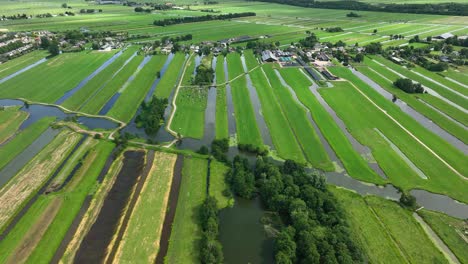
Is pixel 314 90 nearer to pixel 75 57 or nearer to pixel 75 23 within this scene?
pixel 75 57

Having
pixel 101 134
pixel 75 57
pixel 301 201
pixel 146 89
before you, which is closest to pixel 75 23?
pixel 75 57

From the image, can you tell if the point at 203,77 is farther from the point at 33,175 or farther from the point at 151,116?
the point at 33,175

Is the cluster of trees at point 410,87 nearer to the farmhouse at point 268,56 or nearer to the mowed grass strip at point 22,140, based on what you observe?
the farmhouse at point 268,56

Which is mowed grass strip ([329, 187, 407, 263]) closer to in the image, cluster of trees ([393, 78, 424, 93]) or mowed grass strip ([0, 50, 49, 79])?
cluster of trees ([393, 78, 424, 93])

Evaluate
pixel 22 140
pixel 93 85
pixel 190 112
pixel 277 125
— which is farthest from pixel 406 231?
pixel 93 85

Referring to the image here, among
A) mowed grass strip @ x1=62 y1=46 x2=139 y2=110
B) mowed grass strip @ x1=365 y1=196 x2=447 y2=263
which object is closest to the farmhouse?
mowed grass strip @ x1=62 y1=46 x2=139 y2=110

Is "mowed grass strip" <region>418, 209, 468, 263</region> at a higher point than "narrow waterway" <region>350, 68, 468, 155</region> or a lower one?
lower

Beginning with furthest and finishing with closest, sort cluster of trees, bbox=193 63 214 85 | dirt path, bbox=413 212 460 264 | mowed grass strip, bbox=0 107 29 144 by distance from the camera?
1. cluster of trees, bbox=193 63 214 85
2. mowed grass strip, bbox=0 107 29 144
3. dirt path, bbox=413 212 460 264
